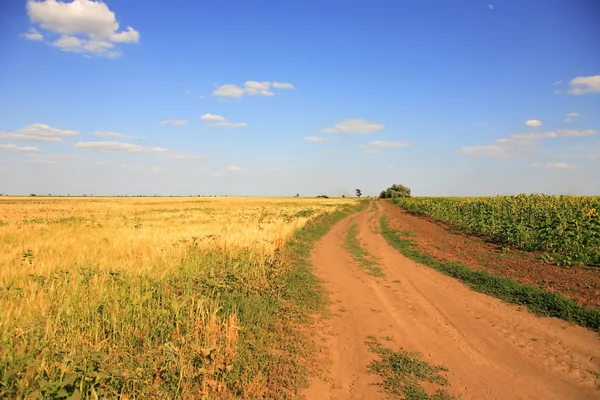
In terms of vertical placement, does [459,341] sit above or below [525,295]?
below

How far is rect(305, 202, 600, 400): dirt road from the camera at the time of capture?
497cm

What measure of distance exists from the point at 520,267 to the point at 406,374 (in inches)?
366

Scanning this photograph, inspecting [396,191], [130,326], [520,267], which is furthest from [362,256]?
[396,191]

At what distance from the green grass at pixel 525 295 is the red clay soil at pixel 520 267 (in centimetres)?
52

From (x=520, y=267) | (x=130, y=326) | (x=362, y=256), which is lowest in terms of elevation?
(x=362, y=256)

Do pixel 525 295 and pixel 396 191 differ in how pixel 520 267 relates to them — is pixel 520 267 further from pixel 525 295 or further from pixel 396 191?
pixel 396 191

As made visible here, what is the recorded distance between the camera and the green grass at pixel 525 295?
7566mm

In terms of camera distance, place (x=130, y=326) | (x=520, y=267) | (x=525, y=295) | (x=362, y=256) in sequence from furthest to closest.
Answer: (x=362, y=256) → (x=520, y=267) → (x=525, y=295) → (x=130, y=326)

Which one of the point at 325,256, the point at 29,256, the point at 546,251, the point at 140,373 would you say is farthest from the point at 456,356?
the point at 546,251

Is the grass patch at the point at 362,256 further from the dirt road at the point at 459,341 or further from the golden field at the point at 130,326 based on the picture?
the golden field at the point at 130,326

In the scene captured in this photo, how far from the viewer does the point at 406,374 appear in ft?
17.3

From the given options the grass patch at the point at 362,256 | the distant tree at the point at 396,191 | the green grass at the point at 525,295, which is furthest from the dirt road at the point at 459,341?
the distant tree at the point at 396,191

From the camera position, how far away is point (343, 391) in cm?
487

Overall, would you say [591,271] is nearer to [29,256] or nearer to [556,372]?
[556,372]
